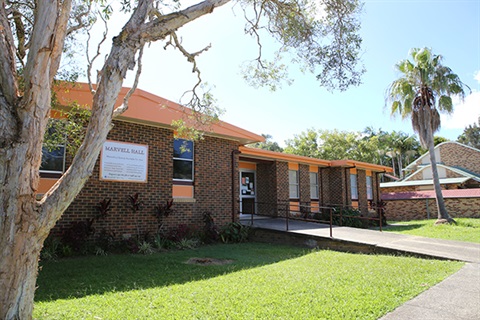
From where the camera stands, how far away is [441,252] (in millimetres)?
8469

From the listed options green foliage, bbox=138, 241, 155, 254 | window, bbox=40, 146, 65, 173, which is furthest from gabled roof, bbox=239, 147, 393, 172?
window, bbox=40, 146, 65, 173

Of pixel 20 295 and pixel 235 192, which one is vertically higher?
pixel 235 192

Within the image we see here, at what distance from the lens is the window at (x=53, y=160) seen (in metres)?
8.26

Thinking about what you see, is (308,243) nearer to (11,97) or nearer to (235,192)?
(235,192)

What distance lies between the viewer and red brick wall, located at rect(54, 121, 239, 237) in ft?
28.6

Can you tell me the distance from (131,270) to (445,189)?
2755cm

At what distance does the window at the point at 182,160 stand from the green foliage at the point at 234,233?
2.05 m

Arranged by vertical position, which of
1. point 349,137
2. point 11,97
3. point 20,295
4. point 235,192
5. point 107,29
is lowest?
point 20,295

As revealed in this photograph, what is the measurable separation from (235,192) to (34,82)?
917 centimetres

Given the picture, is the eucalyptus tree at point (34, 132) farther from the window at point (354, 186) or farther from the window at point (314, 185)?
the window at point (354, 186)

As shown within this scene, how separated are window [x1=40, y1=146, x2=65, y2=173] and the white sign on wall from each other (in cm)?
93

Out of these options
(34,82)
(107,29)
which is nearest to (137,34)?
(34,82)

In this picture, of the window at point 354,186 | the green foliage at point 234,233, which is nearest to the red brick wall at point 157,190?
the green foliage at point 234,233

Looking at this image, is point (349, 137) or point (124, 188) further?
point (349, 137)
